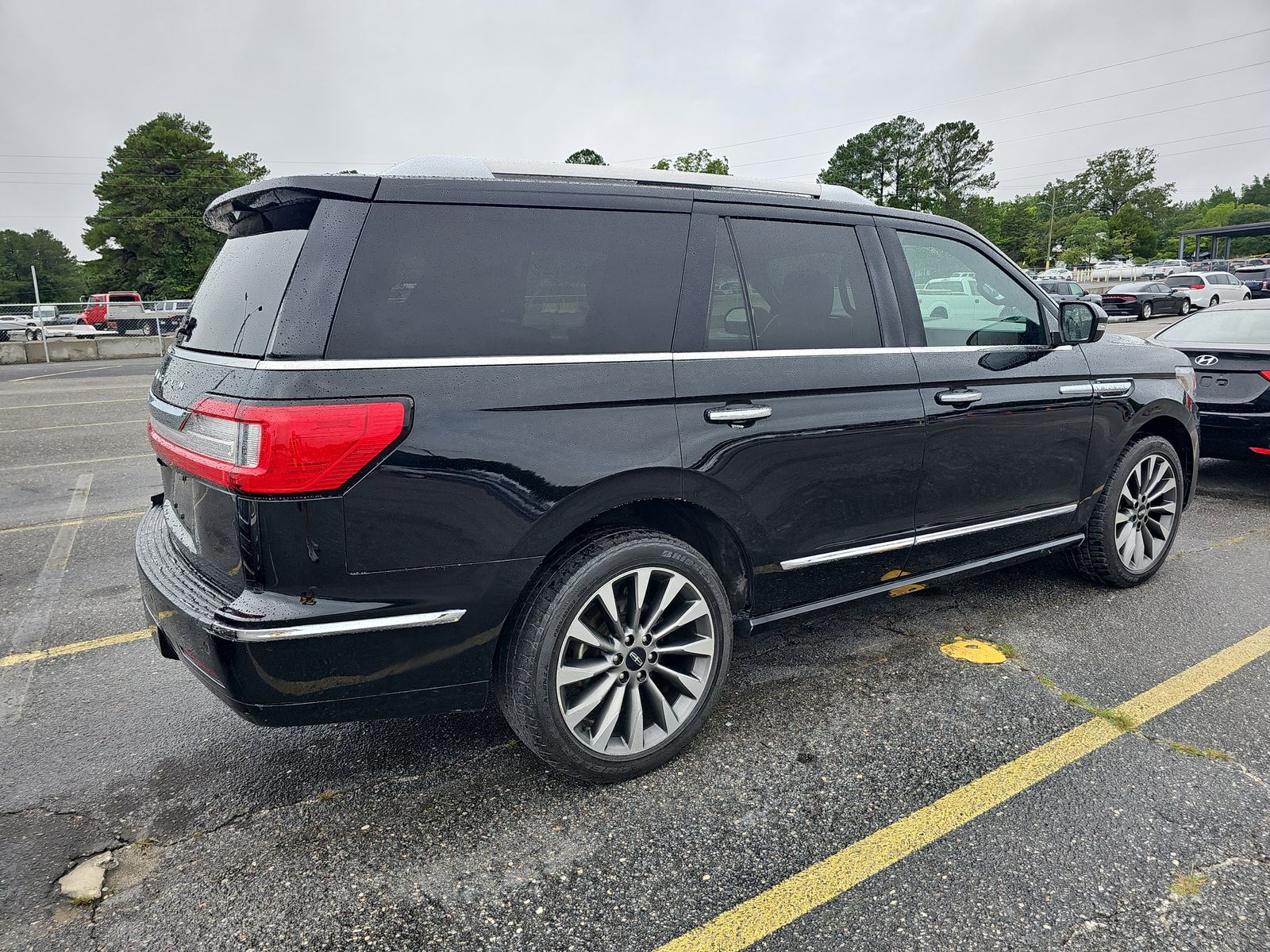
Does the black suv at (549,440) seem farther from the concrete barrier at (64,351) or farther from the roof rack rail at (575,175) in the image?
the concrete barrier at (64,351)

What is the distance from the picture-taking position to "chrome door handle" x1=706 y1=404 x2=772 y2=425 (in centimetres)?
279

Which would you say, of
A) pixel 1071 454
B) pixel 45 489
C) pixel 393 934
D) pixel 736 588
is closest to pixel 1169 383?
pixel 1071 454

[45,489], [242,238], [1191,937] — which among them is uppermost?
[242,238]

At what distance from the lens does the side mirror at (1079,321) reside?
3980mm

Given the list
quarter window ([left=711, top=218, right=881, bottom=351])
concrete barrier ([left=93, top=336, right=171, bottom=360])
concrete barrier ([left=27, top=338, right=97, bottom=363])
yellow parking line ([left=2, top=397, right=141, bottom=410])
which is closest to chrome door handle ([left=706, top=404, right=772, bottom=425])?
quarter window ([left=711, top=218, right=881, bottom=351])

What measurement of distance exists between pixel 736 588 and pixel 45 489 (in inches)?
251

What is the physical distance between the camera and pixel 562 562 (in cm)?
261

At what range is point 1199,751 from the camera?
2898 millimetres

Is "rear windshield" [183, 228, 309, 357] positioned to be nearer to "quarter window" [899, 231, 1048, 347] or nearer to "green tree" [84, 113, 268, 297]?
"quarter window" [899, 231, 1048, 347]

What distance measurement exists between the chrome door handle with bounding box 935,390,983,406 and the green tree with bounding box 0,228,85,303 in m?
125

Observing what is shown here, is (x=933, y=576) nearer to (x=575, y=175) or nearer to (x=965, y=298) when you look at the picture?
(x=965, y=298)

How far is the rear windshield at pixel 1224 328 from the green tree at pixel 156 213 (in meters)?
62.0

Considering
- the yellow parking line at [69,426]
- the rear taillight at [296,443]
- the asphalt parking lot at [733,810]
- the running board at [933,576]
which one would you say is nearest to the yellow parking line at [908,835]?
the asphalt parking lot at [733,810]

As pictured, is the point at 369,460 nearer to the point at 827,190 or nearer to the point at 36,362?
the point at 827,190
